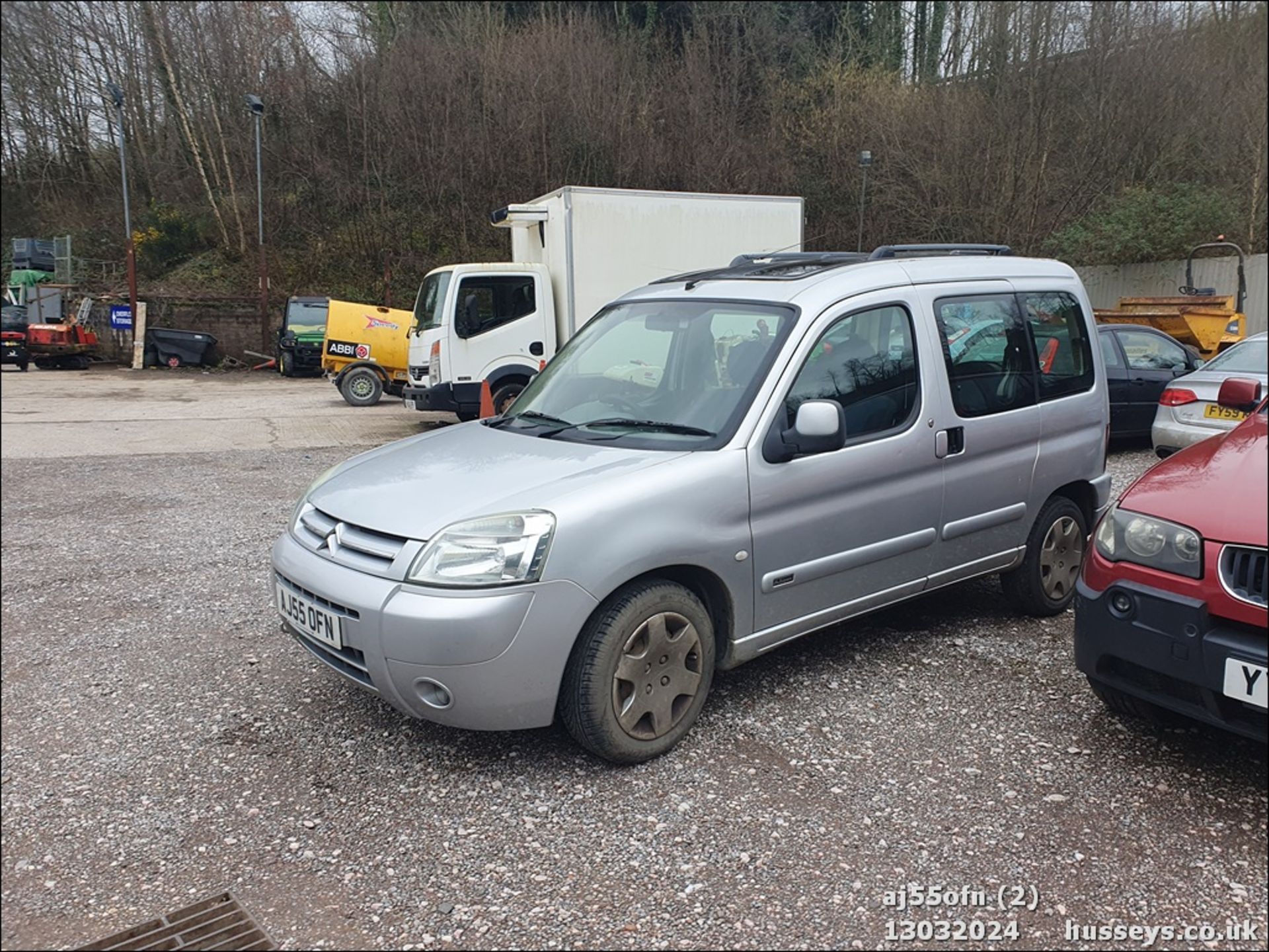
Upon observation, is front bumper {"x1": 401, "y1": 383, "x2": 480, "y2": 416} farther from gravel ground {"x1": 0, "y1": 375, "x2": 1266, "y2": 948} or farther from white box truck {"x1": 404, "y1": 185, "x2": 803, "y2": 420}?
gravel ground {"x1": 0, "y1": 375, "x2": 1266, "y2": 948}

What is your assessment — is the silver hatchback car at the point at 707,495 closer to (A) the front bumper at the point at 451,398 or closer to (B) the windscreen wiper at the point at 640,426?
(B) the windscreen wiper at the point at 640,426

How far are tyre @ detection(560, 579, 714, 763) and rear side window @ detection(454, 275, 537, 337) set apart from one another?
9.25m

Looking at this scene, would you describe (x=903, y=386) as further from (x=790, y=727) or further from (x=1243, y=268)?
(x=1243, y=268)

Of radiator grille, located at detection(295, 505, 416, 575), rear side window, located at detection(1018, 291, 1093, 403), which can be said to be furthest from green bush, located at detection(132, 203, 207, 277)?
rear side window, located at detection(1018, 291, 1093, 403)

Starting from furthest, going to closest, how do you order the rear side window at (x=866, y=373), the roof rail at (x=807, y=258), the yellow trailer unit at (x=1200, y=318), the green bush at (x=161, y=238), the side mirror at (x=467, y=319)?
the green bush at (x=161, y=238)
the yellow trailer unit at (x=1200, y=318)
the side mirror at (x=467, y=319)
the roof rail at (x=807, y=258)
the rear side window at (x=866, y=373)

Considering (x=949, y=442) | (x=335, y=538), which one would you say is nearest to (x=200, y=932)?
(x=335, y=538)

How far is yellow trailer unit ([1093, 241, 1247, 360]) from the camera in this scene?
573 inches

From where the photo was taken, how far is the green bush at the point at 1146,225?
564cm

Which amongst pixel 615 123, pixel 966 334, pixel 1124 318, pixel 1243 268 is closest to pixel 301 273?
pixel 615 123

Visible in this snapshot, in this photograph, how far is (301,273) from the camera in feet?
88.7

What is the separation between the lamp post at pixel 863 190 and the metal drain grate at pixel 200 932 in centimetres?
1920

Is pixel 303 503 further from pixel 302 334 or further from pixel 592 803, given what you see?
pixel 302 334

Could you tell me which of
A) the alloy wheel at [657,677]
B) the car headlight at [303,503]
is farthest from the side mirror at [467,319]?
the alloy wheel at [657,677]

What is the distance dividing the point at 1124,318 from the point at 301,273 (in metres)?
21.1
